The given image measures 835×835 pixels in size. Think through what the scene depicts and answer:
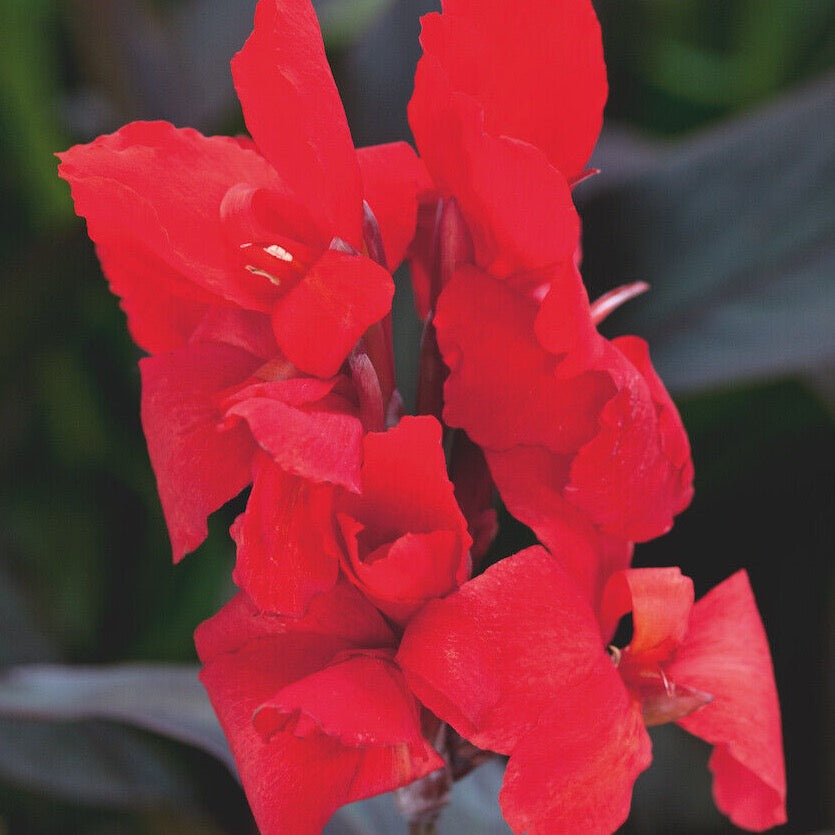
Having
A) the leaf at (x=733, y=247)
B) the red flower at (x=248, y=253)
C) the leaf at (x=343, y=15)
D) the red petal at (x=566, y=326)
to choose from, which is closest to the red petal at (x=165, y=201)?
the red flower at (x=248, y=253)

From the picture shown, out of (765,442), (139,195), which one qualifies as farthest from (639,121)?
(139,195)

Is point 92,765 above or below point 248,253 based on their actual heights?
below

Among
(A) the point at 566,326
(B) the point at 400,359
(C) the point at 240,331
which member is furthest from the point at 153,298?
(B) the point at 400,359

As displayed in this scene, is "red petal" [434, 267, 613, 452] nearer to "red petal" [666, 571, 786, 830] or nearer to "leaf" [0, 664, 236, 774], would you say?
"red petal" [666, 571, 786, 830]

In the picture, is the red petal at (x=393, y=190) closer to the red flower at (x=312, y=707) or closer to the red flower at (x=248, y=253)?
the red flower at (x=248, y=253)

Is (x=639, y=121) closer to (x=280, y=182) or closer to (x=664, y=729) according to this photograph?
(x=664, y=729)

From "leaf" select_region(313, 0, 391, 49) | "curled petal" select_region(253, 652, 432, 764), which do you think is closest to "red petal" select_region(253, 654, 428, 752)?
"curled petal" select_region(253, 652, 432, 764)

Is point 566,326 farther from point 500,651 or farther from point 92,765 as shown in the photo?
point 92,765
